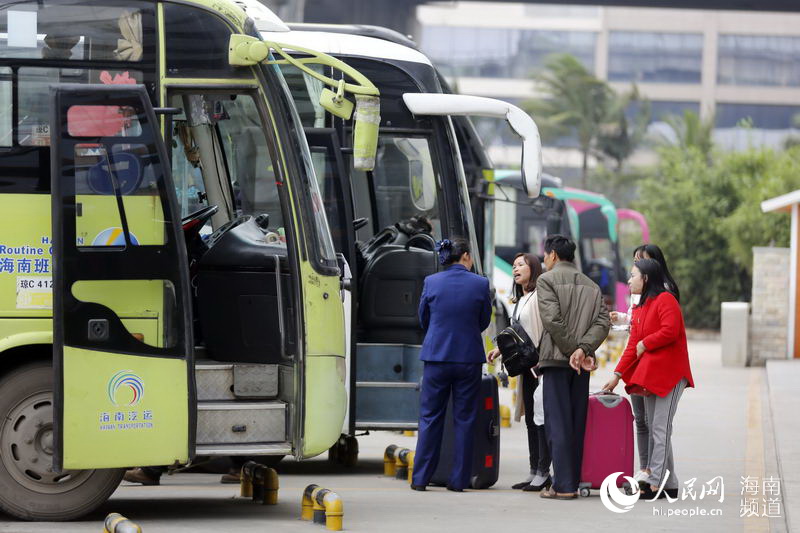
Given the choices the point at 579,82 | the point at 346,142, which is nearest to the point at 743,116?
the point at 579,82

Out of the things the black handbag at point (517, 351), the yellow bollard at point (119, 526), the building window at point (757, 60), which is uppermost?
the building window at point (757, 60)

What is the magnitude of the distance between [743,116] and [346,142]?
243ft

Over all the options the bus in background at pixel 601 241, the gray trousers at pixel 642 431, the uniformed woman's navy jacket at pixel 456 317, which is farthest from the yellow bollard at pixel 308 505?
the bus in background at pixel 601 241

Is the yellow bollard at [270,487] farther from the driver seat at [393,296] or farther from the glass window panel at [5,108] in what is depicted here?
the glass window panel at [5,108]

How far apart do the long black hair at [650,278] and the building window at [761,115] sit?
7467 cm

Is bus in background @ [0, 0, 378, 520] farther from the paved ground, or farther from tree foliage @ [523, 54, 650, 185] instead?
tree foliage @ [523, 54, 650, 185]

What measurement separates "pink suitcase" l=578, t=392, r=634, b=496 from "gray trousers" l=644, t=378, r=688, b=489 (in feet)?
0.75

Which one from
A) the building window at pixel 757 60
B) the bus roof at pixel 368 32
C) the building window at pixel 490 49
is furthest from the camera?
the building window at pixel 490 49

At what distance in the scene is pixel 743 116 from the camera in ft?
277

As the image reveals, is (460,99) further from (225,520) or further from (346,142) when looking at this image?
(225,520)

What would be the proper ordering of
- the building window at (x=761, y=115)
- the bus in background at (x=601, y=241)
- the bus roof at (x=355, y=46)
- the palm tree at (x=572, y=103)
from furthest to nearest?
the building window at (x=761, y=115), the palm tree at (x=572, y=103), the bus in background at (x=601, y=241), the bus roof at (x=355, y=46)

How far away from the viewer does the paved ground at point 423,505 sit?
369 inches

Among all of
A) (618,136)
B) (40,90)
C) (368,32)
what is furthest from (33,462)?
(618,136)

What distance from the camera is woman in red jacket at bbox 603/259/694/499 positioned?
10.5 meters
